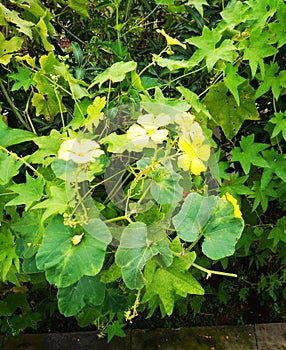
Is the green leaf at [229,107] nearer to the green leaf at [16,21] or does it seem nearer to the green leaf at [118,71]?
the green leaf at [118,71]

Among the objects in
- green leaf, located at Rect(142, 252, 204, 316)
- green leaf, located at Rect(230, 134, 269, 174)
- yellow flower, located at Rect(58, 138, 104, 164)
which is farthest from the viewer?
green leaf, located at Rect(230, 134, 269, 174)

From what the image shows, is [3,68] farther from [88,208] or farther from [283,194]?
[283,194]

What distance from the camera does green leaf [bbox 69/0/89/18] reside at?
1.76 metres

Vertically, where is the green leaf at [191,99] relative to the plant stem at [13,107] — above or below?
above

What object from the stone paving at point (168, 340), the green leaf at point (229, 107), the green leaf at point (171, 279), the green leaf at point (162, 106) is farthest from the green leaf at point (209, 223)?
the stone paving at point (168, 340)

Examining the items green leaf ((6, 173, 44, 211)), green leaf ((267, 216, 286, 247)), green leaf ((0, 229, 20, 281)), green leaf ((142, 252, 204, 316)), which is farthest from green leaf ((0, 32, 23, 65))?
green leaf ((267, 216, 286, 247))

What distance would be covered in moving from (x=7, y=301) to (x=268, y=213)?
3.97 feet

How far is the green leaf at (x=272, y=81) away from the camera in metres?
1.68

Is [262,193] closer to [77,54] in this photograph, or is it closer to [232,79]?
[232,79]

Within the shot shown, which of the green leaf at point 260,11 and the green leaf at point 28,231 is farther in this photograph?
the green leaf at point 260,11

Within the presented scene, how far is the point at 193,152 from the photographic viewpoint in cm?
111

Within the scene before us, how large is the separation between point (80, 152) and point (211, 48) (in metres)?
0.69

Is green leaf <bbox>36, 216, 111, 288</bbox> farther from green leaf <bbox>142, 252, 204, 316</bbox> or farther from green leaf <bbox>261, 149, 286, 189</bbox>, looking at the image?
green leaf <bbox>261, 149, 286, 189</bbox>

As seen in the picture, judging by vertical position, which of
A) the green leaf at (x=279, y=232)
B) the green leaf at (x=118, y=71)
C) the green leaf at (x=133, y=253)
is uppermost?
the green leaf at (x=118, y=71)
